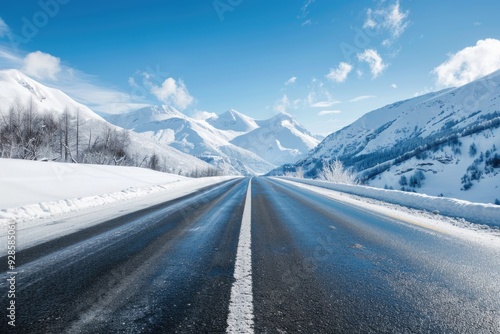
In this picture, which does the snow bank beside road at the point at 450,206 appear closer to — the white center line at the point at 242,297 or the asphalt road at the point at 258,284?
the asphalt road at the point at 258,284

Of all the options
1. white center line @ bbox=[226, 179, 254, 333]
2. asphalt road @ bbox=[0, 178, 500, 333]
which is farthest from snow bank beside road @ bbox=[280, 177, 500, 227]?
white center line @ bbox=[226, 179, 254, 333]

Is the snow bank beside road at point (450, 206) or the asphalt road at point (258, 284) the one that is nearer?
the asphalt road at point (258, 284)

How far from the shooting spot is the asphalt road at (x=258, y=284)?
1.77m

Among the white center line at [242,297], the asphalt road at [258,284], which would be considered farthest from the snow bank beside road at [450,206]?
the white center line at [242,297]

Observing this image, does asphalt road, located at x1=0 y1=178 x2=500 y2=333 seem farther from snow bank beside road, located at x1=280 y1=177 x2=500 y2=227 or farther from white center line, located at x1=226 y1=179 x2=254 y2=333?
snow bank beside road, located at x1=280 y1=177 x2=500 y2=227

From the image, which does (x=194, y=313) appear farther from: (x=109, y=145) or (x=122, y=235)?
(x=109, y=145)

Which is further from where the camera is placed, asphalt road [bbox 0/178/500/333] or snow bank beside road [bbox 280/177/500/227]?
snow bank beside road [bbox 280/177/500/227]

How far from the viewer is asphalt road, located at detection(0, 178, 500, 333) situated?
1771 mm

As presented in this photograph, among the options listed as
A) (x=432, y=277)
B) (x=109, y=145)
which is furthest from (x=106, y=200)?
(x=109, y=145)

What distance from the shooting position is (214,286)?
2.36 metres

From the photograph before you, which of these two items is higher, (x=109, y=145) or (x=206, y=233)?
(x=109, y=145)

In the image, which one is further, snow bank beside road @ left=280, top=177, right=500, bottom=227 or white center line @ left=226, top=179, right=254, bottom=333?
snow bank beside road @ left=280, top=177, right=500, bottom=227

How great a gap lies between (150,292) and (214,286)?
530 mm

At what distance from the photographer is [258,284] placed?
2416 millimetres
